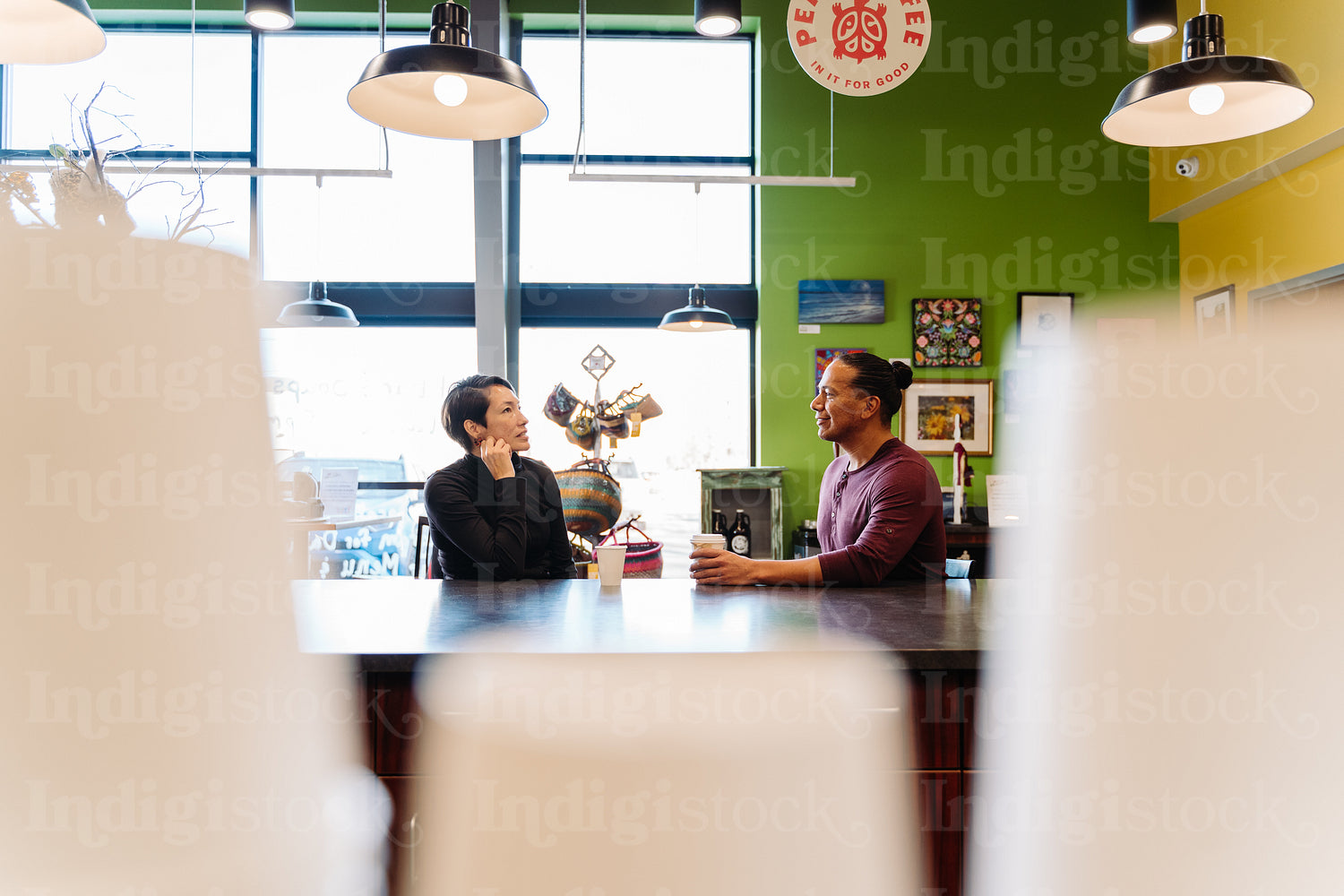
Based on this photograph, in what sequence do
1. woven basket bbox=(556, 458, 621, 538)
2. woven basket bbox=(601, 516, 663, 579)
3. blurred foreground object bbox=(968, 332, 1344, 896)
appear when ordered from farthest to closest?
woven basket bbox=(556, 458, 621, 538) → woven basket bbox=(601, 516, 663, 579) → blurred foreground object bbox=(968, 332, 1344, 896)

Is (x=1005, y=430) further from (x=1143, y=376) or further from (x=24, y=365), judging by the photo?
(x=24, y=365)

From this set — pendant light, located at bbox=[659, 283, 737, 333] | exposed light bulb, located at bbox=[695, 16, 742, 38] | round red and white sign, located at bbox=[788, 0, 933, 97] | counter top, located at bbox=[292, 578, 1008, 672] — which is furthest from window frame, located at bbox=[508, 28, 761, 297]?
counter top, located at bbox=[292, 578, 1008, 672]

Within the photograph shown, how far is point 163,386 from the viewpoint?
0.59 metres

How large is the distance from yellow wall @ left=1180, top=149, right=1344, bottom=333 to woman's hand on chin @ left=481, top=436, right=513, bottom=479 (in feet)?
12.5

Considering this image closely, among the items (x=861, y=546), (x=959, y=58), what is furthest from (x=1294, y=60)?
(x=861, y=546)

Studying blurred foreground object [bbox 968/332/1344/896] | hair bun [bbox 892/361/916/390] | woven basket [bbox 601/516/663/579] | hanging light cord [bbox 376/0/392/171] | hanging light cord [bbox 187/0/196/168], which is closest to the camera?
blurred foreground object [bbox 968/332/1344/896]

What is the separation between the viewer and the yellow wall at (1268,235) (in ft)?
12.5

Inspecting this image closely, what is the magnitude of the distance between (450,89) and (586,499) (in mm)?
1467

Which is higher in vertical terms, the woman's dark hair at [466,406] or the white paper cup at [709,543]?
the woman's dark hair at [466,406]

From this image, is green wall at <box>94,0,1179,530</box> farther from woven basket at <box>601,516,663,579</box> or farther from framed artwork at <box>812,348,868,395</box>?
woven basket at <box>601,516,663,579</box>

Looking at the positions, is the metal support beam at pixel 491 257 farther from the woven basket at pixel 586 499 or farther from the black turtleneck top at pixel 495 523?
the black turtleneck top at pixel 495 523

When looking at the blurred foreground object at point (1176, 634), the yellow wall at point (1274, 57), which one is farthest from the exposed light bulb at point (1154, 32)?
the blurred foreground object at point (1176, 634)

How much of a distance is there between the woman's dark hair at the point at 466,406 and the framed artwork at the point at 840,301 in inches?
112

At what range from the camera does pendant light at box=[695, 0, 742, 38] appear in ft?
11.8
